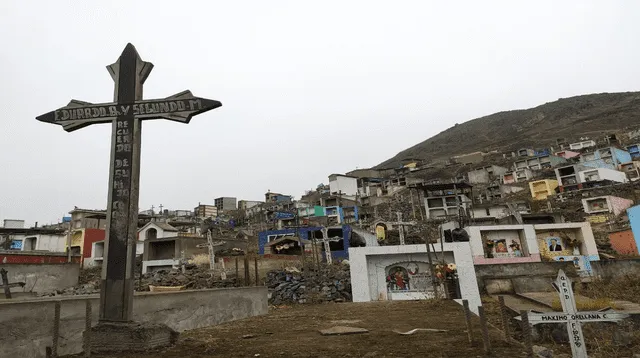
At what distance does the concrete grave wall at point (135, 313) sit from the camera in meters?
6.97

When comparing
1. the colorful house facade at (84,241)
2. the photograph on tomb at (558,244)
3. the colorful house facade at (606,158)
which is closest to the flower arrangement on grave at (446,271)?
the photograph on tomb at (558,244)

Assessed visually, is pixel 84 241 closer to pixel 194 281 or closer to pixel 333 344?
pixel 194 281

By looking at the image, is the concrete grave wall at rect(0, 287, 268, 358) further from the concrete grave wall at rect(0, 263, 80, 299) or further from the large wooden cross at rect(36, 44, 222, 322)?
the concrete grave wall at rect(0, 263, 80, 299)

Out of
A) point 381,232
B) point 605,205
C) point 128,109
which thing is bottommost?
point 381,232

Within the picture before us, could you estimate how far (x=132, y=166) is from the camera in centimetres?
905

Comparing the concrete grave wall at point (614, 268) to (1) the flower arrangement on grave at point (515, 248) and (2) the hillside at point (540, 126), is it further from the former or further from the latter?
(2) the hillside at point (540, 126)

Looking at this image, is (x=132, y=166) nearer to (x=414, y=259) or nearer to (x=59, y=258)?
(x=414, y=259)

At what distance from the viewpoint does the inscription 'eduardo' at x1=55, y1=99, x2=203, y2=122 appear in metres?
9.32

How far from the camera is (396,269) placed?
83.9 feet

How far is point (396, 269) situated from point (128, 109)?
20.4 m

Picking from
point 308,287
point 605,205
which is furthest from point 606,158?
point 308,287

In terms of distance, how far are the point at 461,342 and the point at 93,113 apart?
33.5ft

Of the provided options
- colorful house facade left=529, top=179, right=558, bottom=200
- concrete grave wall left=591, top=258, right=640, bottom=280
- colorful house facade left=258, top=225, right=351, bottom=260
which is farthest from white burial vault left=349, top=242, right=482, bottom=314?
colorful house facade left=529, top=179, right=558, bottom=200

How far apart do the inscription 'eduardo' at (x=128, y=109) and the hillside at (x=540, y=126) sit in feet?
404
